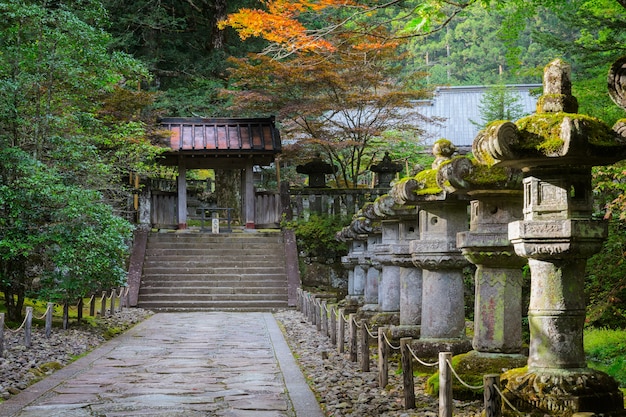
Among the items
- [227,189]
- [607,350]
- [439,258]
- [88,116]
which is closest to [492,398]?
[439,258]

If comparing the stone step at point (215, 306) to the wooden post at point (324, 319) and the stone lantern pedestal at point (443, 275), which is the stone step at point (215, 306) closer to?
the wooden post at point (324, 319)

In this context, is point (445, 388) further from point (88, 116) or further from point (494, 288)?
point (88, 116)

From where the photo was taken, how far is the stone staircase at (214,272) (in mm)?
22422

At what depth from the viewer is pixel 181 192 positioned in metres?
28.9

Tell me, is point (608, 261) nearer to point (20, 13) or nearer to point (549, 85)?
point (549, 85)

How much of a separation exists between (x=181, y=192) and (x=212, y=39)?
7803mm

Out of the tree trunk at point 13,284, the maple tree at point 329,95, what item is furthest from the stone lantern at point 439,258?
the maple tree at point 329,95

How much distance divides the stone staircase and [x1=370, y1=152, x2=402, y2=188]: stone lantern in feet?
14.8

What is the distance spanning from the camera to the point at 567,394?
19.9 feet

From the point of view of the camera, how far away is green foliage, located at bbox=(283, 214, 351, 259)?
88.5 feet

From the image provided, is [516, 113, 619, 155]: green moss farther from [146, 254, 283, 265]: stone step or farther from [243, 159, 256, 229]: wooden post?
[243, 159, 256, 229]: wooden post

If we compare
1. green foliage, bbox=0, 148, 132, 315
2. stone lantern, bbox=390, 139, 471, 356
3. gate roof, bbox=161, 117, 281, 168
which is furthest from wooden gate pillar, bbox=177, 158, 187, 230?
stone lantern, bbox=390, 139, 471, 356

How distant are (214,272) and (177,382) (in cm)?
1495

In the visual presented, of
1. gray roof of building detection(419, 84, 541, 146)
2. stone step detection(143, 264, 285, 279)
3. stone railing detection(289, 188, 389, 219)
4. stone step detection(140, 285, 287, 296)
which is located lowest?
stone step detection(140, 285, 287, 296)
